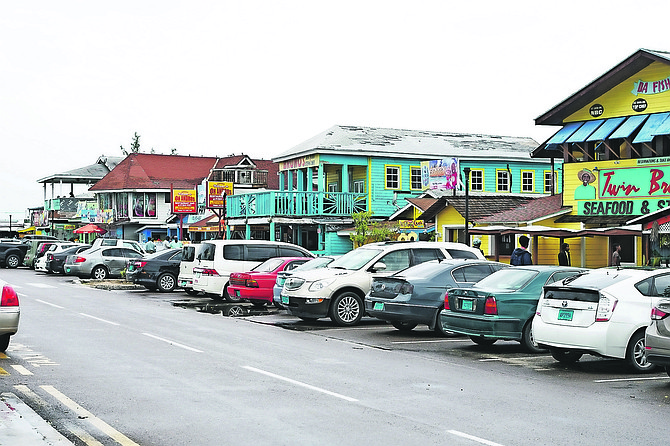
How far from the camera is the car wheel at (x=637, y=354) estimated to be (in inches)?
485

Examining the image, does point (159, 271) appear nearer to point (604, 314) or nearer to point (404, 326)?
point (404, 326)

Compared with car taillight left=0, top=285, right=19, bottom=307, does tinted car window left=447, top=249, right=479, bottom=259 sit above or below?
above

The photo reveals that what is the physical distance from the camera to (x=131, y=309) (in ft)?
76.4

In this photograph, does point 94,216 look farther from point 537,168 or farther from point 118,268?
point 537,168

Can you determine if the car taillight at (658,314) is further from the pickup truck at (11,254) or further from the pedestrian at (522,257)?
the pickup truck at (11,254)

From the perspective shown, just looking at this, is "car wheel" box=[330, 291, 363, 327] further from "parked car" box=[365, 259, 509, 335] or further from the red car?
the red car

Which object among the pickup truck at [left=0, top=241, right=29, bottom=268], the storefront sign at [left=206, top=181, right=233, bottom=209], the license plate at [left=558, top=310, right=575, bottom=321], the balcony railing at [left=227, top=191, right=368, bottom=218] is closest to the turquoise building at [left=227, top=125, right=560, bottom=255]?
the balcony railing at [left=227, top=191, right=368, bottom=218]

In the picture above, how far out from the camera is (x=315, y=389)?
1066cm

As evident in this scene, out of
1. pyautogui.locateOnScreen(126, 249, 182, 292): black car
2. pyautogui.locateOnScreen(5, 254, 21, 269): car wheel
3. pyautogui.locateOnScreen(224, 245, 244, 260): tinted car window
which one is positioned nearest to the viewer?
pyautogui.locateOnScreen(224, 245, 244, 260): tinted car window

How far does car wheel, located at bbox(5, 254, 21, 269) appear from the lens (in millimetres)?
51916

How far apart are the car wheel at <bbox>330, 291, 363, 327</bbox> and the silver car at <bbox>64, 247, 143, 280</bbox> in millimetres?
21747

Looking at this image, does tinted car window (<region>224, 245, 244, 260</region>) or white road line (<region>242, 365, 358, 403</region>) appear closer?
white road line (<region>242, 365, 358, 403</region>)

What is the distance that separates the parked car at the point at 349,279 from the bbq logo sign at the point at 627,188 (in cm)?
755

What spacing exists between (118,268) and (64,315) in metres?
19.2
